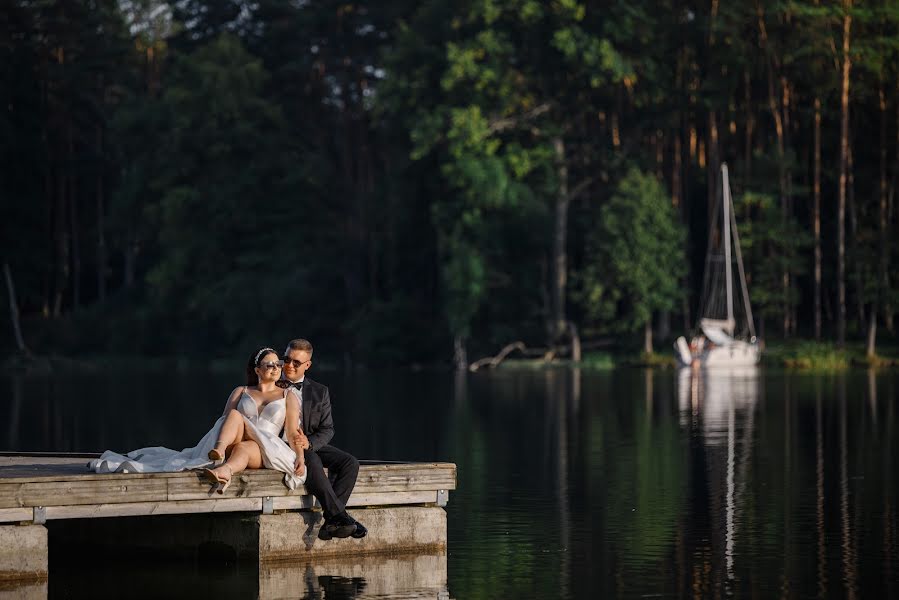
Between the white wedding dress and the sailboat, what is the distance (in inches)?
1900

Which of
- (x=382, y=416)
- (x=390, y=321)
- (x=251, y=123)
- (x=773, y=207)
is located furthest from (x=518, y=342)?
(x=382, y=416)

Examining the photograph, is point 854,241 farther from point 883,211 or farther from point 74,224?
point 74,224

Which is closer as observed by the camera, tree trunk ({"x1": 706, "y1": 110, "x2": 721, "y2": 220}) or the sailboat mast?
the sailboat mast

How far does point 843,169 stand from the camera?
6366cm

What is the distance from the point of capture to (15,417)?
36.3 m

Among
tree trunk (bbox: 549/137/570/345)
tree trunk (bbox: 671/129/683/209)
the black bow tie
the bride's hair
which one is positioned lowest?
the black bow tie

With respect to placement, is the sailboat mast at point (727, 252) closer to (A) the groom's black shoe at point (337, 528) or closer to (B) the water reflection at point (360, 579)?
(B) the water reflection at point (360, 579)

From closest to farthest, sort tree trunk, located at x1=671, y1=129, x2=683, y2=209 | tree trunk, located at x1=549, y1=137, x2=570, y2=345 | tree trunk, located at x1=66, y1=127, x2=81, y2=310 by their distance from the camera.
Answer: tree trunk, located at x1=549, y1=137, x2=570, y2=345 < tree trunk, located at x1=671, y1=129, x2=683, y2=209 < tree trunk, located at x1=66, y1=127, x2=81, y2=310

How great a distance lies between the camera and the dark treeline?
217 ft

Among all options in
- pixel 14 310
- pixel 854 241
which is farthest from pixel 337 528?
pixel 14 310

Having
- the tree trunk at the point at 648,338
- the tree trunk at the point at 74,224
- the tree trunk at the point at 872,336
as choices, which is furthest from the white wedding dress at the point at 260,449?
the tree trunk at the point at 74,224

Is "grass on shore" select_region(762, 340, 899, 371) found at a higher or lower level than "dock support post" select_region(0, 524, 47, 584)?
higher

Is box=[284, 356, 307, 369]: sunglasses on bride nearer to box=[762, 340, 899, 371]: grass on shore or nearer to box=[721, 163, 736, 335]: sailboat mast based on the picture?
box=[762, 340, 899, 371]: grass on shore

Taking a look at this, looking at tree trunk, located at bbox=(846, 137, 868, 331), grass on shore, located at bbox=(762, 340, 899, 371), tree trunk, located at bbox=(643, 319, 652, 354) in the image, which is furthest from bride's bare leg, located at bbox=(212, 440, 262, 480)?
tree trunk, located at bbox=(643, 319, 652, 354)
